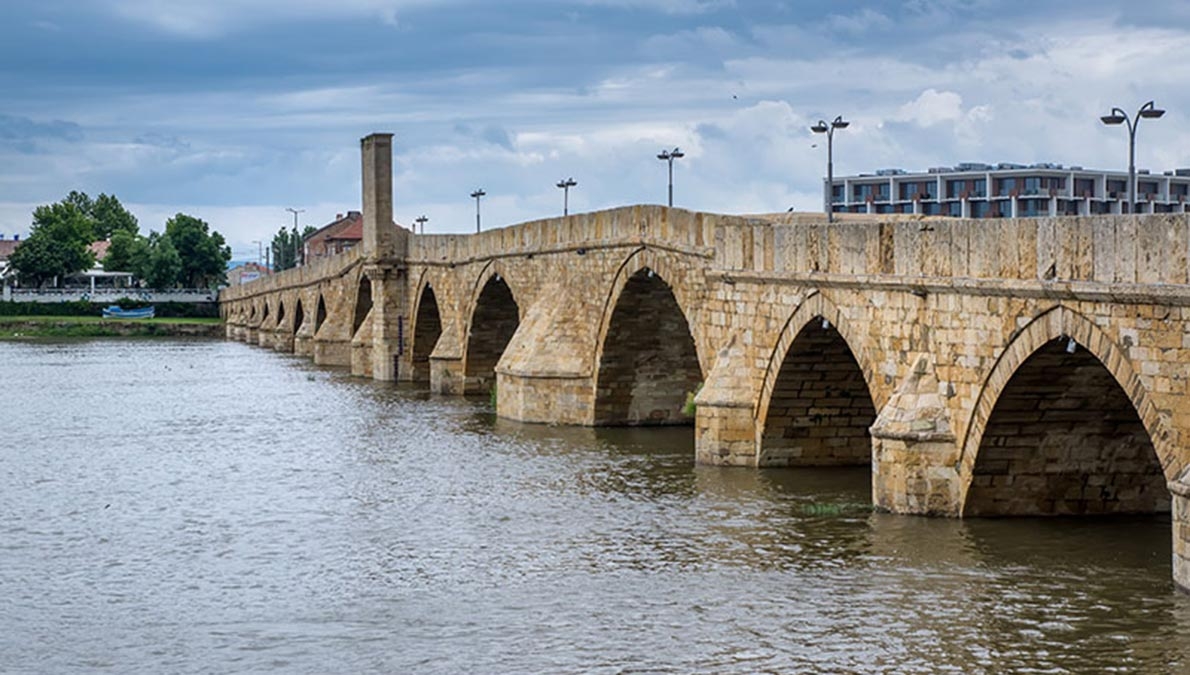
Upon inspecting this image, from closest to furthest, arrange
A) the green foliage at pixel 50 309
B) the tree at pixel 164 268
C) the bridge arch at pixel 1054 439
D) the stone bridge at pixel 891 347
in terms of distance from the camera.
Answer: the stone bridge at pixel 891 347
the bridge arch at pixel 1054 439
the green foliage at pixel 50 309
the tree at pixel 164 268

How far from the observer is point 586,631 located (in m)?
15.3

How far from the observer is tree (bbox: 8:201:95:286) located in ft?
334

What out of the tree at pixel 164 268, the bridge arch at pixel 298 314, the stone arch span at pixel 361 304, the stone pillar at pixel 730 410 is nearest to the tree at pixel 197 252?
the tree at pixel 164 268

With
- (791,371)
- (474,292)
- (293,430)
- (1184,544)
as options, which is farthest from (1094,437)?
(474,292)

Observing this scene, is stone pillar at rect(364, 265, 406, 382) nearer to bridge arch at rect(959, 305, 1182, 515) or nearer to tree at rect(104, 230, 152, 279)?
bridge arch at rect(959, 305, 1182, 515)

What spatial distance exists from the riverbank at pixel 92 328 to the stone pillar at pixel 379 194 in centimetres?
3515

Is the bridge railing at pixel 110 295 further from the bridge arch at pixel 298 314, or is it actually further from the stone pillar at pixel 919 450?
the stone pillar at pixel 919 450

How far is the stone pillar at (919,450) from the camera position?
739 inches

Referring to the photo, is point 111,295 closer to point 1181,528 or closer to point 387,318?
point 387,318

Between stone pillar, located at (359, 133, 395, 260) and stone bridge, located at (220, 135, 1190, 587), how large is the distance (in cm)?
889

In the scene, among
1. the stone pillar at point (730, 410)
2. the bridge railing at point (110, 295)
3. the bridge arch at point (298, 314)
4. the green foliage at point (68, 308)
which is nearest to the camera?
the stone pillar at point (730, 410)

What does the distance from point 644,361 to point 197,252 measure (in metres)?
75.8

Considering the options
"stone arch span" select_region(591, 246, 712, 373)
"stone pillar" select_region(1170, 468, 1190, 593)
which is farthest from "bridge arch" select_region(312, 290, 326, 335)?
"stone pillar" select_region(1170, 468, 1190, 593)

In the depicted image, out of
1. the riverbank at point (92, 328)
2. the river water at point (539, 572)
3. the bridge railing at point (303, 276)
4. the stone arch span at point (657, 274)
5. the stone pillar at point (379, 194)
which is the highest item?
the stone pillar at point (379, 194)
